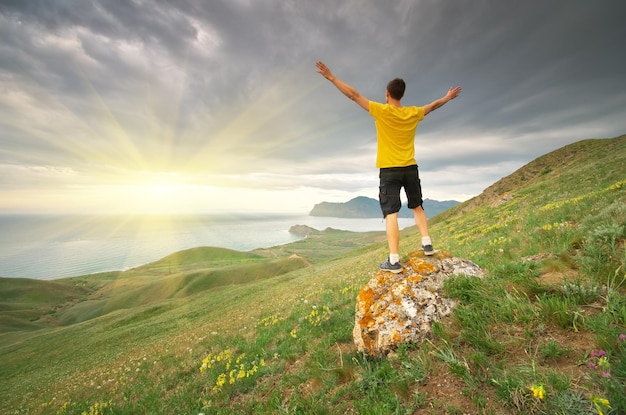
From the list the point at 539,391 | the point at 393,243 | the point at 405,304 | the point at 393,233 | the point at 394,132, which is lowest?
the point at 539,391

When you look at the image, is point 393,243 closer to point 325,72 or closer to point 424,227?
point 424,227

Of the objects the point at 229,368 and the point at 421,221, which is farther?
the point at 229,368

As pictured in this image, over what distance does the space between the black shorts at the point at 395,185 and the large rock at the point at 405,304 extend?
1.57 meters

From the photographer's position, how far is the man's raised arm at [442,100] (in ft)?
23.4

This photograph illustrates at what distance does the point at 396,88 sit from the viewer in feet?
22.2

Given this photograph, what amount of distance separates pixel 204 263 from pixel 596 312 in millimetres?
166264

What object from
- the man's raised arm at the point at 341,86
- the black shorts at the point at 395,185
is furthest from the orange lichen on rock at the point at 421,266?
the man's raised arm at the point at 341,86

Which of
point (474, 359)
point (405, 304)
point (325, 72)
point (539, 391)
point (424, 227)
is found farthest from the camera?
point (424, 227)

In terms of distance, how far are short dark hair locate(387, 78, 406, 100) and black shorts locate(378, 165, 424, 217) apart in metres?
1.92

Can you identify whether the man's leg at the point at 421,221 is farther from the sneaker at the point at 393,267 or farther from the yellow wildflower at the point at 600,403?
the yellow wildflower at the point at 600,403

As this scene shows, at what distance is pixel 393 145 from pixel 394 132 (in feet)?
1.07

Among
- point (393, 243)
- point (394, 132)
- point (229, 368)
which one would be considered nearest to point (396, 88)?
point (394, 132)

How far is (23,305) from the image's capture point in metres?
82.3

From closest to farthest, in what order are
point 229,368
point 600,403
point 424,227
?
point 600,403 → point 424,227 → point 229,368
